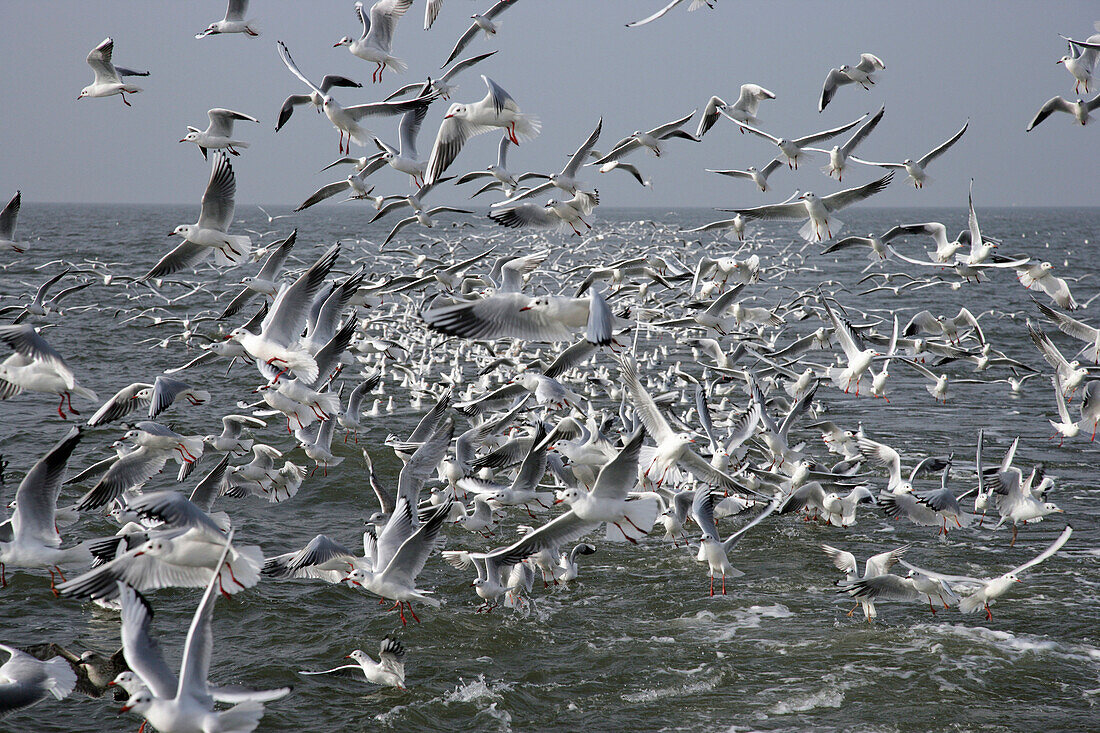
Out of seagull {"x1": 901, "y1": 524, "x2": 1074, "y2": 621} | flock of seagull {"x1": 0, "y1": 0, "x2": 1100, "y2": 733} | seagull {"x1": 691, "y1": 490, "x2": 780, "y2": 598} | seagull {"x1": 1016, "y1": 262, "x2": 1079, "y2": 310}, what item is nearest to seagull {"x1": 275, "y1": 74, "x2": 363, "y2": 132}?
flock of seagull {"x1": 0, "y1": 0, "x2": 1100, "y2": 733}

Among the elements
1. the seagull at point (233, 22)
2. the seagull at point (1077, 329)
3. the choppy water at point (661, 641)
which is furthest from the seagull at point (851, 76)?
the seagull at point (233, 22)

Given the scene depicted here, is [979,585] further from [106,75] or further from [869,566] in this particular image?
[106,75]

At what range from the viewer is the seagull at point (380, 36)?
10.2 metres

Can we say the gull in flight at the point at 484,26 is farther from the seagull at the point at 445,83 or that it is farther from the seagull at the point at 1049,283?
the seagull at the point at 1049,283

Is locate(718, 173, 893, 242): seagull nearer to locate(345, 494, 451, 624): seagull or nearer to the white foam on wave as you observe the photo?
locate(345, 494, 451, 624): seagull

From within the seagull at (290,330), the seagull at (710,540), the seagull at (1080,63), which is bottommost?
the seagull at (710,540)

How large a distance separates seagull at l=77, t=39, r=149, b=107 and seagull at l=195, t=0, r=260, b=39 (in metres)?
1.39

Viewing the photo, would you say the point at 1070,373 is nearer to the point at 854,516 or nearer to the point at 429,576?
the point at 854,516

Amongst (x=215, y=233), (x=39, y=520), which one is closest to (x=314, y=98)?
(x=215, y=233)

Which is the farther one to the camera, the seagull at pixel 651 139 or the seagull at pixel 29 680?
the seagull at pixel 651 139

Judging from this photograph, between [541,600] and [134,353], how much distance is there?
17.6 meters

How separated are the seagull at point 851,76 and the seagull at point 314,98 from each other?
22.6 feet

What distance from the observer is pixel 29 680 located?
5.75 m

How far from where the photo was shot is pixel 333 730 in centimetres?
727
